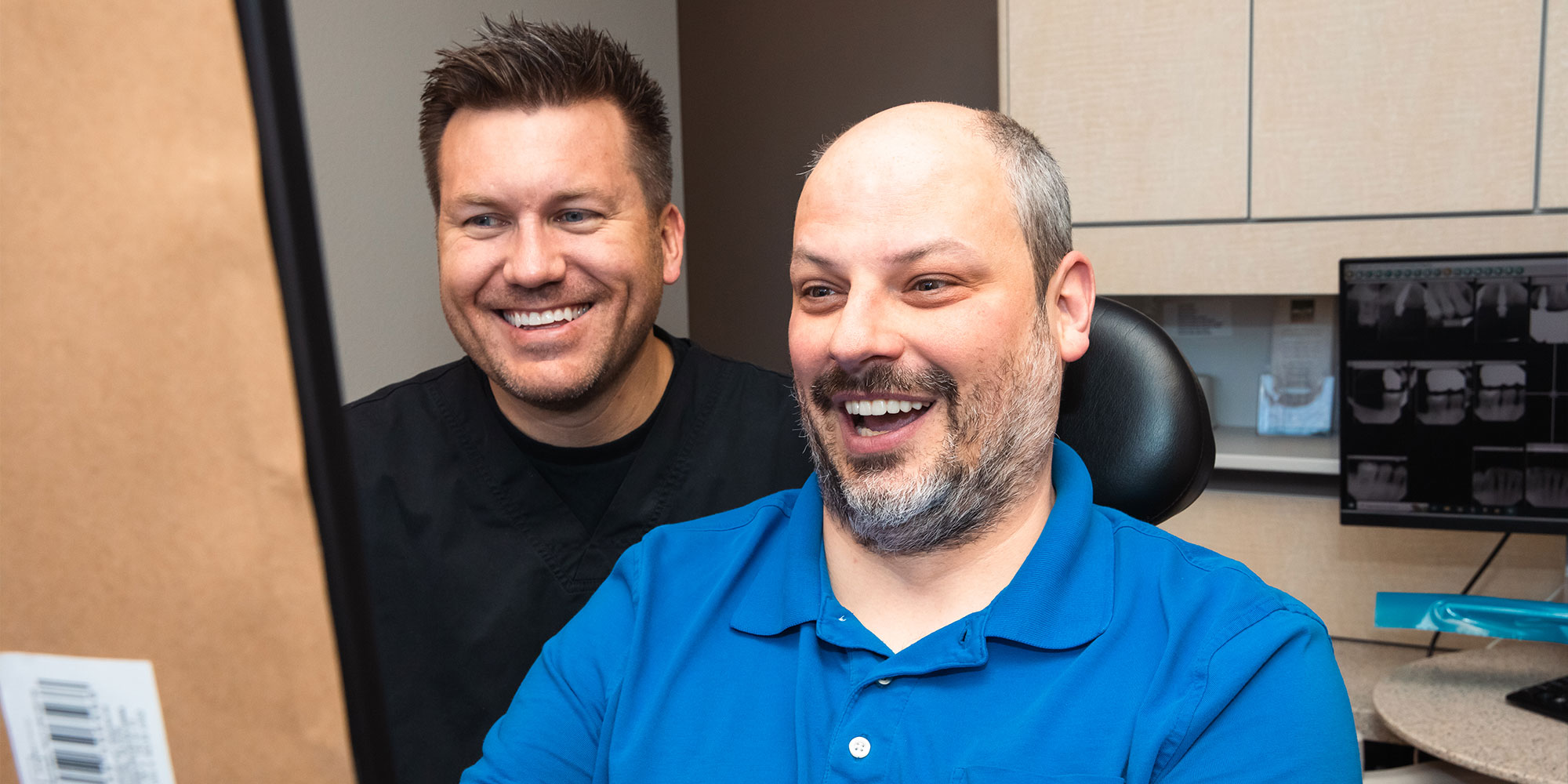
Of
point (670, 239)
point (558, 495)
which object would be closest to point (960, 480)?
point (558, 495)

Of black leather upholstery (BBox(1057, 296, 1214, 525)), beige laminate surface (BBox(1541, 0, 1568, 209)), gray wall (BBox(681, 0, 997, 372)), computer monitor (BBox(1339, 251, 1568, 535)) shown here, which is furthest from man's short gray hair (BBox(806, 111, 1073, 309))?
gray wall (BBox(681, 0, 997, 372))

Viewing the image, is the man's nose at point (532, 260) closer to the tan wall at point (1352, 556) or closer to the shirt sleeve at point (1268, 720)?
the shirt sleeve at point (1268, 720)

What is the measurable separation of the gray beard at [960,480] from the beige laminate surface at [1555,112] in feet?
4.81

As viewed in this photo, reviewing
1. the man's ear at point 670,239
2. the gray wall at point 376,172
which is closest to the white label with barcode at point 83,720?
the man's ear at point 670,239

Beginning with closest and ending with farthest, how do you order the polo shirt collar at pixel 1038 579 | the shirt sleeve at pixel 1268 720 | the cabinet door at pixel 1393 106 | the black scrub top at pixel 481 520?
the shirt sleeve at pixel 1268 720 → the polo shirt collar at pixel 1038 579 → the black scrub top at pixel 481 520 → the cabinet door at pixel 1393 106

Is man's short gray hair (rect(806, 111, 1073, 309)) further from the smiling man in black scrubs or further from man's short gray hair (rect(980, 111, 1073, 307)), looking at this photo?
the smiling man in black scrubs

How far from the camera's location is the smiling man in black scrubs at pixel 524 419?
4.76ft

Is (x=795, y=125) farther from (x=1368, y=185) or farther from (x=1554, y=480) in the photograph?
(x=1554, y=480)

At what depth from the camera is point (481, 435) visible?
1540 millimetres

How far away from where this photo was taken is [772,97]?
3189mm

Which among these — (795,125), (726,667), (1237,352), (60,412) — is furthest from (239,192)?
(795,125)

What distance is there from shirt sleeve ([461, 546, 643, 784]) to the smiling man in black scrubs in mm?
341

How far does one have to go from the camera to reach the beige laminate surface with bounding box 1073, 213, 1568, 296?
2039 millimetres

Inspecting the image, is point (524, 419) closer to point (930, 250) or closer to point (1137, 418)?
point (930, 250)
